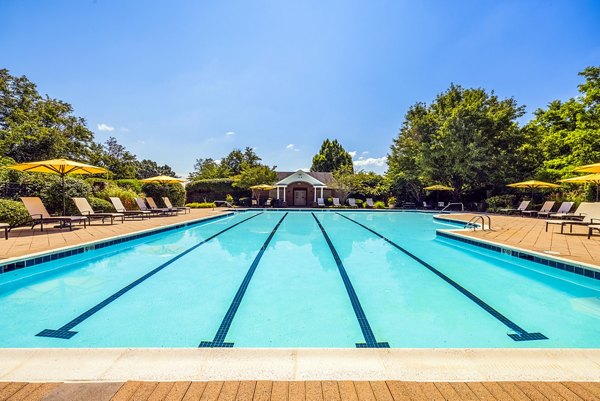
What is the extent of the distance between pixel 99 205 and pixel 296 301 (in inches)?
522

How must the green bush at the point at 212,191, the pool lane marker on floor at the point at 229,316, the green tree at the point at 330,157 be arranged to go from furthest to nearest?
1. the green tree at the point at 330,157
2. the green bush at the point at 212,191
3. the pool lane marker on floor at the point at 229,316

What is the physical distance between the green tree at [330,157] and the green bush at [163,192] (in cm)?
3890

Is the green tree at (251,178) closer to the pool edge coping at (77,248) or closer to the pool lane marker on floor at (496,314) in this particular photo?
the pool edge coping at (77,248)

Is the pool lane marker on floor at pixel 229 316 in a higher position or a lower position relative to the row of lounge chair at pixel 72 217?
lower

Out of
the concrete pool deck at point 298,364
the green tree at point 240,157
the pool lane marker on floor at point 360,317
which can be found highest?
the green tree at point 240,157

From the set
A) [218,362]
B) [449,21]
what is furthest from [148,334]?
[449,21]

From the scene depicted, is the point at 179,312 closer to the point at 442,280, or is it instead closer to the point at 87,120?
the point at 442,280

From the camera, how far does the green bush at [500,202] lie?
19875 mm

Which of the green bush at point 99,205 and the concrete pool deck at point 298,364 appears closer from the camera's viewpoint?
the concrete pool deck at point 298,364

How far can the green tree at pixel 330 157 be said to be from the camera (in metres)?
57.8

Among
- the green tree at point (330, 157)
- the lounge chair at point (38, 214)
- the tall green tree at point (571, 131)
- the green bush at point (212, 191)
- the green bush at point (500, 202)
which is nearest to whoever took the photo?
the lounge chair at point (38, 214)

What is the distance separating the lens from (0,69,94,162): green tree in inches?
790

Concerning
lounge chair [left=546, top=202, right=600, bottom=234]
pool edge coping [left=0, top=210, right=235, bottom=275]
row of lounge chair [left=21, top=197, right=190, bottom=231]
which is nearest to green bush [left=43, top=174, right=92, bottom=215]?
row of lounge chair [left=21, top=197, right=190, bottom=231]

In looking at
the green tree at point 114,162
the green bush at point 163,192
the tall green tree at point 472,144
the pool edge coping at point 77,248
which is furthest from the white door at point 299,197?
the pool edge coping at point 77,248
